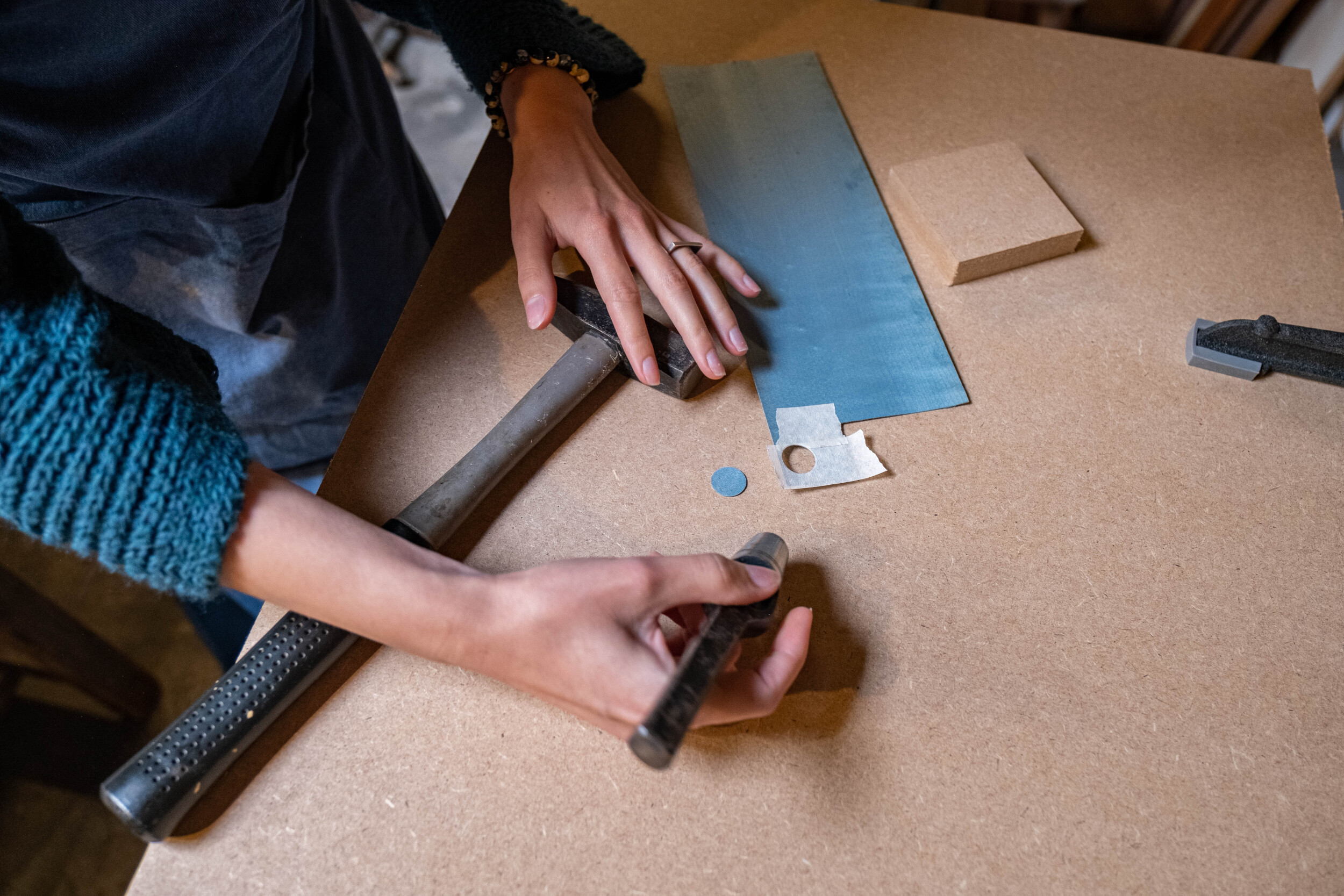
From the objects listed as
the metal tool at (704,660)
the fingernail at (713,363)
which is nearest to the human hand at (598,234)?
the fingernail at (713,363)

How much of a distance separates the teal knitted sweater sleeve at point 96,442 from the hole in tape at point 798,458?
1.46 feet

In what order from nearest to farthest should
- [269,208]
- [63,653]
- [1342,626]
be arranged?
[1342,626], [269,208], [63,653]

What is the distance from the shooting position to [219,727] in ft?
1.78

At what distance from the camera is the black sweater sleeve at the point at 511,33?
0.87 metres

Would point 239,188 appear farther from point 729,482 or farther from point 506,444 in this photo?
point 729,482

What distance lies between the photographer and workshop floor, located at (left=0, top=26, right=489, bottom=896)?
1.17 m

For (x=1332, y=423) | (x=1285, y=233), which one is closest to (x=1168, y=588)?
(x=1332, y=423)

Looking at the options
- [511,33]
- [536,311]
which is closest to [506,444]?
[536,311]

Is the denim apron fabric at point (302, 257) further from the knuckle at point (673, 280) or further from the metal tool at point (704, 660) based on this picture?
the metal tool at point (704, 660)

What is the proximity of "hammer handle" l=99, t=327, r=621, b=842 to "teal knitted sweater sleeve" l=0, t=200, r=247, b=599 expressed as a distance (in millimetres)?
82

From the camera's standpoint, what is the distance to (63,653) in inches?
40.0

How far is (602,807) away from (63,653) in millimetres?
898

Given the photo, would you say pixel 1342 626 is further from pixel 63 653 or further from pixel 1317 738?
pixel 63 653

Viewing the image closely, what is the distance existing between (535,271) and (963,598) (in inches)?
19.8
